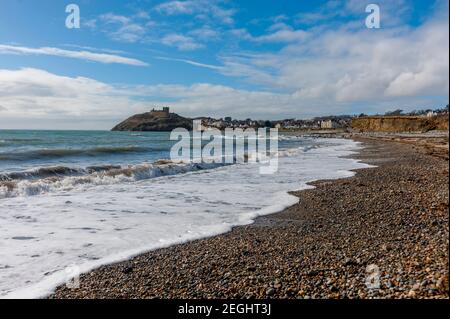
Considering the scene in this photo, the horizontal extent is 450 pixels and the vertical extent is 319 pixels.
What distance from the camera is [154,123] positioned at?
527ft

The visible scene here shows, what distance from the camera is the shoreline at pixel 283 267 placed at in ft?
14.3

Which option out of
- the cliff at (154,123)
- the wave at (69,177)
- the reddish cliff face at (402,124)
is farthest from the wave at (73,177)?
the cliff at (154,123)

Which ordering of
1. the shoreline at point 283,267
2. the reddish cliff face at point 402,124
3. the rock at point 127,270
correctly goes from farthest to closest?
the reddish cliff face at point 402,124 → the rock at point 127,270 → the shoreline at point 283,267

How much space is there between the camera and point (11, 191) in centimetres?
1312

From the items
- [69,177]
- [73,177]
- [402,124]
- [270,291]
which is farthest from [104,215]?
[402,124]

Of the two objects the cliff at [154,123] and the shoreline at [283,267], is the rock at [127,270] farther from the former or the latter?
the cliff at [154,123]

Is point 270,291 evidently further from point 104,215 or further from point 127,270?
point 104,215

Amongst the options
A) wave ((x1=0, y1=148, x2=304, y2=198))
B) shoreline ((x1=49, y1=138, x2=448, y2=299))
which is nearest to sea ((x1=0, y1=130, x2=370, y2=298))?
wave ((x1=0, y1=148, x2=304, y2=198))

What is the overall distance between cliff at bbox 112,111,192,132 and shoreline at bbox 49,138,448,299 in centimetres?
15262

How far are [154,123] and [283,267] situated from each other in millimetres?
159290

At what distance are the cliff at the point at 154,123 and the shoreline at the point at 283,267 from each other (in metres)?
153

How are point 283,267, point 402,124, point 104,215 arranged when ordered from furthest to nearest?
point 402,124
point 104,215
point 283,267
